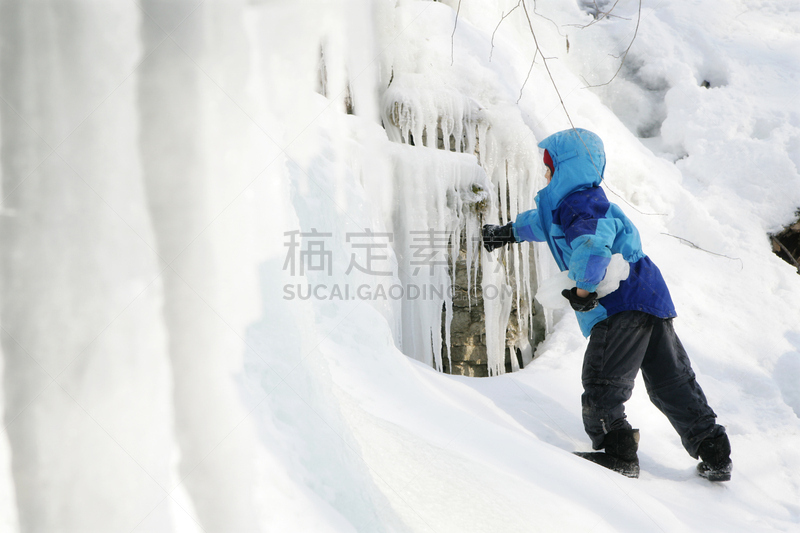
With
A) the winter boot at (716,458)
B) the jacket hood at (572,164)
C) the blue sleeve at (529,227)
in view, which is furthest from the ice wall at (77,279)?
the winter boot at (716,458)

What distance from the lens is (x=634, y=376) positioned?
6.61ft

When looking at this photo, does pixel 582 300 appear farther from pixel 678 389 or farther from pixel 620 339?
pixel 678 389

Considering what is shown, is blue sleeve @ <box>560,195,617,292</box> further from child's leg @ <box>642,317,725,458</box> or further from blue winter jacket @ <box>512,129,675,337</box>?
child's leg @ <box>642,317,725,458</box>

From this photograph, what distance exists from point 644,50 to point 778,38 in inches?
54.6

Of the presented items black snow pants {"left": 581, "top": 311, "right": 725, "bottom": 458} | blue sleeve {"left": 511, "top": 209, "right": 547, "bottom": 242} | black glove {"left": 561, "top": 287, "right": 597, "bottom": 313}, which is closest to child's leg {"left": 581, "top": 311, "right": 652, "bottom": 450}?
black snow pants {"left": 581, "top": 311, "right": 725, "bottom": 458}

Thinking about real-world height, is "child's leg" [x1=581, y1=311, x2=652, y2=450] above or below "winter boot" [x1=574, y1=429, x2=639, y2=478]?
above

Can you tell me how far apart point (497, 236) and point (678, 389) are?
943 mm

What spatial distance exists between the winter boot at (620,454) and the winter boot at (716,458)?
26 cm

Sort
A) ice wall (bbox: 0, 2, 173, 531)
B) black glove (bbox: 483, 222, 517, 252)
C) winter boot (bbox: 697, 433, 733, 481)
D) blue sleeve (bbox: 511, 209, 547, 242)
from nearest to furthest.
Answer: ice wall (bbox: 0, 2, 173, 531) < winter boot (bbox: 697, 433, 733, 481) < blue sleeve (bbox: 511, 209, 547, 242) < black glove (bbox: 483, 222, 517, 252)

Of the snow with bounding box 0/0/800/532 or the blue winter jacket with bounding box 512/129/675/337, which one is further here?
the blue winter jacket with bounding box 512/129/675/337

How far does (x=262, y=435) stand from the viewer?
0.78m

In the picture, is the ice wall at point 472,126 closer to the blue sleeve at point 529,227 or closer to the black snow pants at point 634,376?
the blue sleeve at point 529,227

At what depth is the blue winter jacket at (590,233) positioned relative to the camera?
186 cm

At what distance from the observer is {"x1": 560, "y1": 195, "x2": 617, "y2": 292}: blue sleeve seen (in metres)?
1.84
